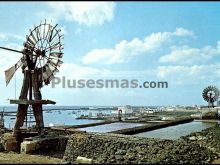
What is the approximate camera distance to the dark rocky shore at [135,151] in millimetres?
14875

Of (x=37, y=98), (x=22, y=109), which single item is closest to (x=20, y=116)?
(x=22, y=109)

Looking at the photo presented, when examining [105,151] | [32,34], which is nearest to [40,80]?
[32,34]

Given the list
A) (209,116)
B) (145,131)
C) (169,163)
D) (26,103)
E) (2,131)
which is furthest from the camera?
(209,116)

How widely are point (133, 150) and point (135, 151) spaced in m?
0.13

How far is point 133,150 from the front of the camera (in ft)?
52.1

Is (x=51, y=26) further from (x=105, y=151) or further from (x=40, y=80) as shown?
(x=105, y=151)

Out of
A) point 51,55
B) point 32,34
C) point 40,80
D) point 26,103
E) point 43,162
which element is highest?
point 32,34

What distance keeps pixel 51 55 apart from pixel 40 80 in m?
1.75

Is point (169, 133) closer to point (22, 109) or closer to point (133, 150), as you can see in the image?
point (22, 109)

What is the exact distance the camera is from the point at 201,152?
16.0 m

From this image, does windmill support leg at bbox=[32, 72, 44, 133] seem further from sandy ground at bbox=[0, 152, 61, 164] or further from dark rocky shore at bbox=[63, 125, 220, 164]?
dark rocky shore at bbox=[63, 125, 220, 164]

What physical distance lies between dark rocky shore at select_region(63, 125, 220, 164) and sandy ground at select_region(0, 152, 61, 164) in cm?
99

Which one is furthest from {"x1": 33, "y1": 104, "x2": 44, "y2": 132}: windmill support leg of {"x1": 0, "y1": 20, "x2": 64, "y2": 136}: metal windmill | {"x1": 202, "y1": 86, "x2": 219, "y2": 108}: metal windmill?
{"x1": 202, "y1": 86, "x2": 219, "y2": 108}: metal windmill

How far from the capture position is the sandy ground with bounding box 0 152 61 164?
16.8m
